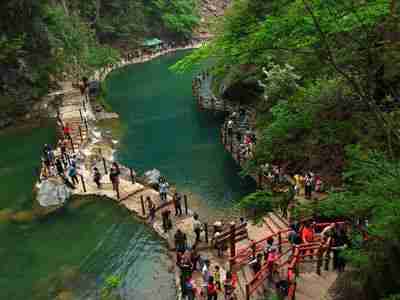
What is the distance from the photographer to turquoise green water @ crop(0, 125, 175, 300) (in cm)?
1616

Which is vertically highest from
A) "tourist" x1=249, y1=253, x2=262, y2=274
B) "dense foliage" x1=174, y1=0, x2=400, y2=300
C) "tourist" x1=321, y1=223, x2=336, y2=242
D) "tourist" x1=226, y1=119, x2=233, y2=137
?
"dense foliage" x1=174, y1=0, x2=400, y2=300

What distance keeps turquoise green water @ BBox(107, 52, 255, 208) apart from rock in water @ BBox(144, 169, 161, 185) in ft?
3.55

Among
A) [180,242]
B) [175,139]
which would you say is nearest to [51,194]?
[180,242]

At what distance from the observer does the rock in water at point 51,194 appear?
21.7 metres

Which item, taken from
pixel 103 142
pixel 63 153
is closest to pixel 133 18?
pixel 103 142

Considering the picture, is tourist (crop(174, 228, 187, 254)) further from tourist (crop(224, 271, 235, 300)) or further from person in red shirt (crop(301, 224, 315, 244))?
person in red shirt (crop(301, 224, 315, 244))

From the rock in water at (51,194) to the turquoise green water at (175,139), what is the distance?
583cm

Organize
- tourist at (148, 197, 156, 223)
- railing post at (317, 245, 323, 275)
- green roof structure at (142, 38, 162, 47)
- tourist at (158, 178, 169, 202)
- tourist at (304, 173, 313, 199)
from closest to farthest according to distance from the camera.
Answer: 1. railing post at (317, 245, 323, 275)
2. tourist at (304, 173, 313, 199)
3. tourist at (148, 197, 156, 223)
4. tourist at (158, 178, 169, 202)
5. green roof structure at (142, 38, 162, 47)

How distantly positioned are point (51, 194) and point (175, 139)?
11.9 meters

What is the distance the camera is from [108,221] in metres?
20.5

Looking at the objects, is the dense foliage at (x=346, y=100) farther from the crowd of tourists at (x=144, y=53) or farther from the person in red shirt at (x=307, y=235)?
the crowd of tourists at (x=144, y=53)

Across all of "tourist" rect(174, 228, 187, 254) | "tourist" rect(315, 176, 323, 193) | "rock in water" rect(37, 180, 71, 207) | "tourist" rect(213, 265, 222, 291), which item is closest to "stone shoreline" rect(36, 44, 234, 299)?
"rock in water" rect(37, 180, 71, 207)

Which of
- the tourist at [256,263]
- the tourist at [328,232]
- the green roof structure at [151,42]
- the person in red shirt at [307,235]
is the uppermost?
the green roof structure at [151,42]

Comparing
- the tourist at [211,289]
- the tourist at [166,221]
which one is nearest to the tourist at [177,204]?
the tourist at [166,221]
